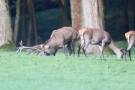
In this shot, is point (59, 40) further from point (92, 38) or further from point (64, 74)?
point (64, 74)

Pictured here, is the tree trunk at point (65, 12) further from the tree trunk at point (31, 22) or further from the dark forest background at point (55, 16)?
the dark forest background at point (55, 16)

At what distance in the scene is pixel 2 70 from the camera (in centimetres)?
1539

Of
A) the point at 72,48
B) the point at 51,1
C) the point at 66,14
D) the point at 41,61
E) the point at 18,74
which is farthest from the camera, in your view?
the point at 51,1

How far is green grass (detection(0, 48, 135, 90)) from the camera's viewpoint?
40.1 ft

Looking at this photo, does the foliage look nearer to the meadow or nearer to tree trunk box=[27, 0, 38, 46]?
tree trunk box=[27, 0, 38, 46]

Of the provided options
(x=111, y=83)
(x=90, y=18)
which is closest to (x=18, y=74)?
(x=111, y=83)

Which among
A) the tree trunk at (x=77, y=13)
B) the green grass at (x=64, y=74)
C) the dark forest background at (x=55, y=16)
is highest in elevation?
the tree trunk at (x=77, y=13)

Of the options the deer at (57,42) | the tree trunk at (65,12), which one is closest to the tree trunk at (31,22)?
the tree trunk at (65,12)

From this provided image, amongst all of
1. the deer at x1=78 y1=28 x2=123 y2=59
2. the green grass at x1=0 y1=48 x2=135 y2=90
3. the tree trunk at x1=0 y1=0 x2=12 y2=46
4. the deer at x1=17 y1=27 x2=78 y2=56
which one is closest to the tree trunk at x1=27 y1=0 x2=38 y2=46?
the tree trunk at x1=0 y1=0 x2=12 y2=46

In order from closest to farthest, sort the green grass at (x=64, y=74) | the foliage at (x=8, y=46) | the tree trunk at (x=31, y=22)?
the green grass at (x=64, y=74)
the foliage at (x=8, y=46)
the tree trunk at (x=31, y=22)

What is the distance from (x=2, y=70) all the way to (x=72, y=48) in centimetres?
633

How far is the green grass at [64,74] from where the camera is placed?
12.2 meters

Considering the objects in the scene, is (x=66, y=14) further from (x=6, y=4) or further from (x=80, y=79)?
(x=80, y=79)

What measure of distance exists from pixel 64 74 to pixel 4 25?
11298 millimetres
